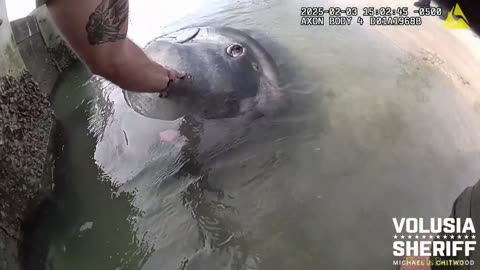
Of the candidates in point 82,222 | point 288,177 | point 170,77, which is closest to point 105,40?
point 170,77

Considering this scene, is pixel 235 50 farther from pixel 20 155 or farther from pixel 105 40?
pixel 20 155

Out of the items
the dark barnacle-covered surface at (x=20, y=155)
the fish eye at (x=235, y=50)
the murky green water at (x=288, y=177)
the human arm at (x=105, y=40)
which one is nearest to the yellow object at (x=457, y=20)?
the murky green water at (x=288, y=177)

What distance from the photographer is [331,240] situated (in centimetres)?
184

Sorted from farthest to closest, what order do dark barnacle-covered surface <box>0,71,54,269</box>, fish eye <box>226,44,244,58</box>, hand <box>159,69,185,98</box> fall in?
fish eye <box>226,44,244,58</box> → hand <box>159,69,185,98</box> → dark barnacle-covered surface <box>0,71,54,269</box>

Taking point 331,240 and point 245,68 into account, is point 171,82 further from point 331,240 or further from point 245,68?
point 331,240

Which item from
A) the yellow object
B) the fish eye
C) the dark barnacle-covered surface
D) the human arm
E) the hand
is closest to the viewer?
the human arm

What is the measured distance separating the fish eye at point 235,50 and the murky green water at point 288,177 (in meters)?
0.26

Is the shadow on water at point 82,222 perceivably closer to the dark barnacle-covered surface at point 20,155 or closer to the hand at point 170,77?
the dark barnacle-covered surface at point 20,155

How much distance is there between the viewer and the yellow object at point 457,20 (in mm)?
2164

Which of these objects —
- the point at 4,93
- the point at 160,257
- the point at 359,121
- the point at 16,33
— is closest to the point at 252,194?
A: the point at 160,257

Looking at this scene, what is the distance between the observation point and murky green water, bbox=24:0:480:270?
186cm

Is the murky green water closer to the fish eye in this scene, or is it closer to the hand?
the hand

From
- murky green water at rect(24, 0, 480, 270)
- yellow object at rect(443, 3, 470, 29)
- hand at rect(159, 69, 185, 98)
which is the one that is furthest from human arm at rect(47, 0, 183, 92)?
yellow object at rect(443, 3, 470, 29)

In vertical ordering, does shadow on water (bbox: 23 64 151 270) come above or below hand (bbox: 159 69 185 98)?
below
